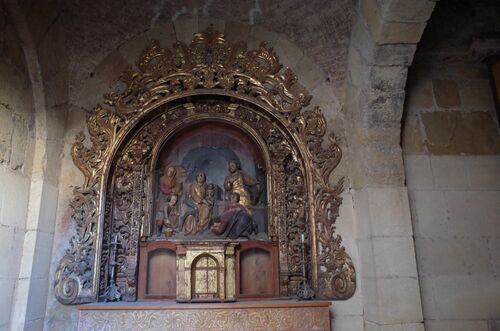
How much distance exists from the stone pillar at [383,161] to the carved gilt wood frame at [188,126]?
10.2 inches

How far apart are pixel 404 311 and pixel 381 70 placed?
6.08 feet

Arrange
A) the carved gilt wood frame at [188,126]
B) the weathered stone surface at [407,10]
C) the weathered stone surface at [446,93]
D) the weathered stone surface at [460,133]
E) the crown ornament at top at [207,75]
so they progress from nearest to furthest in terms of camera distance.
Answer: the weathered stone surface at [407,10]
the carved gilt wood frame at [188,126]
the weathered stone surface at [460,133]
the weathered stone surface at [446,93]
the crown ornament at top at [207,75]

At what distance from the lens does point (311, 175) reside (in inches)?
146

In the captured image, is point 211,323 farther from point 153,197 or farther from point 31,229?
point 31,229

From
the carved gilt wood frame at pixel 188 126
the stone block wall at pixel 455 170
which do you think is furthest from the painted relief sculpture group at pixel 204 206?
the stone block wall at pixel 455 170

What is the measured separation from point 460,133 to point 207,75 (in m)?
2.29

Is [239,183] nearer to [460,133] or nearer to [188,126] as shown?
[188,126]

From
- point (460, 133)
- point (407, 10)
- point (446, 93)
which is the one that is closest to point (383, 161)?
point (460, 133)

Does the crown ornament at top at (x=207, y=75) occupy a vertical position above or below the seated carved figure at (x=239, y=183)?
above

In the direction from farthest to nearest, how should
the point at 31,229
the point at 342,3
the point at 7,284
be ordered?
1. the point at 342,3
2. the point at 31,229
3. the point at 7,284

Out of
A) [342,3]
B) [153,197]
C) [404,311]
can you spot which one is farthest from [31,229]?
[342,3]

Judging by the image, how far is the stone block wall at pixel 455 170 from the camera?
3.31 meters

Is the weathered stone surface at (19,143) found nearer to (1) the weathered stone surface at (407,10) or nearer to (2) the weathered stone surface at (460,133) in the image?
(1) the weathered stone surface at (407,10)

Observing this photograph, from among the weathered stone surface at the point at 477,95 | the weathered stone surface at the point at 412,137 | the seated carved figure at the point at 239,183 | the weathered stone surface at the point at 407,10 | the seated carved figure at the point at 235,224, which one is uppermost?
the weathered stone surface at the point at 407,10
